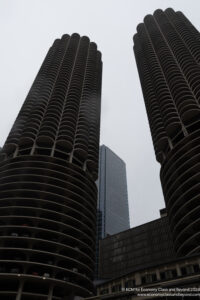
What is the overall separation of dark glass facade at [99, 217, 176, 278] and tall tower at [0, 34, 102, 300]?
43561mm

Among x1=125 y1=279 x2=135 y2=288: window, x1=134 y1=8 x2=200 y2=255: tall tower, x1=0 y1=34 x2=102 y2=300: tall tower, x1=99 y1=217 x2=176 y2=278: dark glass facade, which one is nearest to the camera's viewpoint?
x1=125 y1=279 x2=135 y2=288: window

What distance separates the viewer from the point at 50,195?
6397 cm

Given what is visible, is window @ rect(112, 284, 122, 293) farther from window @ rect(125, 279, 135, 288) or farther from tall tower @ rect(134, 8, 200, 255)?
tall tower @ rect(134, 8, 200, 255)

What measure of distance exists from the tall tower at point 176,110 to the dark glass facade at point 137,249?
42623 mm

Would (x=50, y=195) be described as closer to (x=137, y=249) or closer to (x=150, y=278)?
(x=150, y=278)

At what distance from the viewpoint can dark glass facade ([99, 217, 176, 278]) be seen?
106m

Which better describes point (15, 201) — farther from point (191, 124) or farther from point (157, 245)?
point (157, 245)

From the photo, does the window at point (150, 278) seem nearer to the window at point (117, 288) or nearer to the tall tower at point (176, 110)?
the window at point (117, 288)

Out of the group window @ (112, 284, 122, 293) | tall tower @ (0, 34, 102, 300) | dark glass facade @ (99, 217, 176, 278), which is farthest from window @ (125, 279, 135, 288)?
dark glass facade @ (99, 217, 176, 278)

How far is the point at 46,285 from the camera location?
178 ft

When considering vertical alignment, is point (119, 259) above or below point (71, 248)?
above

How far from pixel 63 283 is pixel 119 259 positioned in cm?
6829

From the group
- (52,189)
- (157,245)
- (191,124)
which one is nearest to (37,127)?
(52,189)

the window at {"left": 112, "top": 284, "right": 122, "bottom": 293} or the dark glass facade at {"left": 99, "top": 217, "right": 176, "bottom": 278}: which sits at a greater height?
the dark glass facade at {"left": 99, "top": 217, "right": 176, "bottom": 278}
